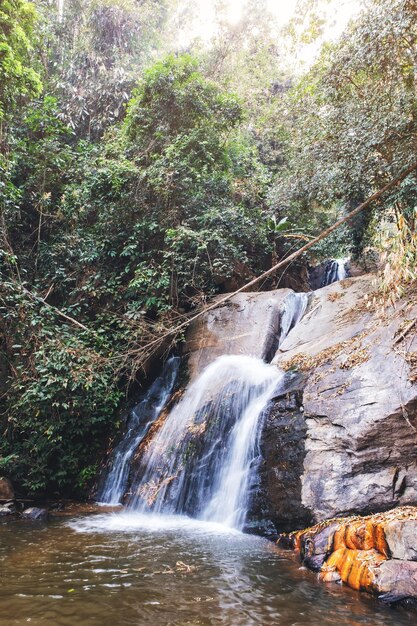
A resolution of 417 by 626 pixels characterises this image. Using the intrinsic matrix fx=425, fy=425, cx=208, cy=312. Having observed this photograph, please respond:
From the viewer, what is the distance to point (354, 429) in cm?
527

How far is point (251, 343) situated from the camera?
995 centimetres

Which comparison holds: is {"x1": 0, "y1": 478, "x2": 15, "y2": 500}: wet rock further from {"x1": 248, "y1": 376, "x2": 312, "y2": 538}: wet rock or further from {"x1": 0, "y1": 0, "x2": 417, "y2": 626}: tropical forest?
{"x1": 248, "y1": 376, "x2": 312, "y2": 538}: wet rock

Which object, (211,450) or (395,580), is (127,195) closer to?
(211,450)

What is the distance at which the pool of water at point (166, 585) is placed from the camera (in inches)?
127

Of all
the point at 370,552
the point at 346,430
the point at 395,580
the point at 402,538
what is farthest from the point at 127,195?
the point at 395,580

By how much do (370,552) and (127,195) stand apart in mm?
9606

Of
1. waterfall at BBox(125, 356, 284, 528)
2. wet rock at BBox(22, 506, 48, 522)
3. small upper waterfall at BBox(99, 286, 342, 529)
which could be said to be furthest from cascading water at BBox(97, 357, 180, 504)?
wet rock at BBox(22, 506, 48, 522)

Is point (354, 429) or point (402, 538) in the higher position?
point (354, 429)

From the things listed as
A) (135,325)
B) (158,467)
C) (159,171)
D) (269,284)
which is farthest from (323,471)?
(269,284)

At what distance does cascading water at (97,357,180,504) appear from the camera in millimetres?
8188

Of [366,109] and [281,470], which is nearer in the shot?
[281,470]

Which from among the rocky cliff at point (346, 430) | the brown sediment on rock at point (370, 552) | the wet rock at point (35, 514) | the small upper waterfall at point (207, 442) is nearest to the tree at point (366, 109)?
the rocky cliff at point (346, 430)

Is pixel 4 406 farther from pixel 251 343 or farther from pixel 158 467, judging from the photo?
pixel 251 343

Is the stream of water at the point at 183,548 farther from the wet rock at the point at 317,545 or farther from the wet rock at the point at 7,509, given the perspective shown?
the wet rock at the point at 7,509
